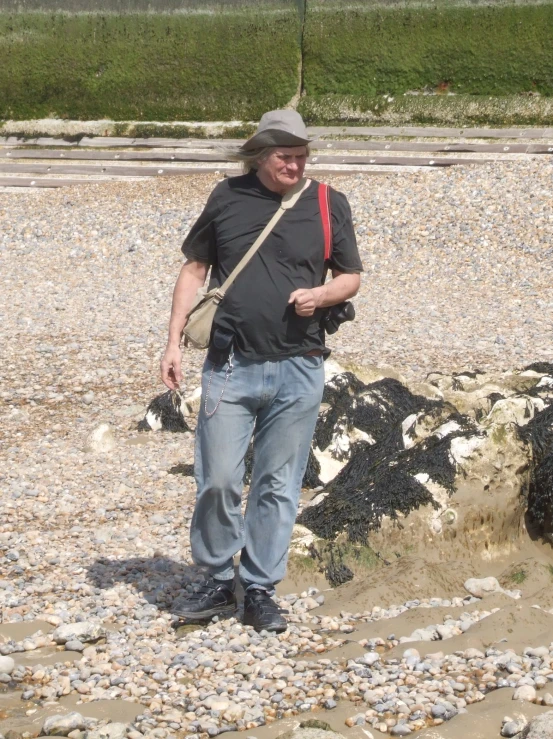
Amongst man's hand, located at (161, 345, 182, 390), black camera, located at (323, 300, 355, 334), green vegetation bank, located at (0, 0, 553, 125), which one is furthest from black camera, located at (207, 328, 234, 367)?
green vegetation bank, located at (0, 0, 553, 125)

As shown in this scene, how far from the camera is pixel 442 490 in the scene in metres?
5.25

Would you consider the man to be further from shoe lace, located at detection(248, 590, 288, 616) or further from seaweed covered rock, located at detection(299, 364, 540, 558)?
seaweed covered rock, located at detection(299, 364, 540, 558)

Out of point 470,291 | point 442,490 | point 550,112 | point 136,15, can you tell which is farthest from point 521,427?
point 136,15

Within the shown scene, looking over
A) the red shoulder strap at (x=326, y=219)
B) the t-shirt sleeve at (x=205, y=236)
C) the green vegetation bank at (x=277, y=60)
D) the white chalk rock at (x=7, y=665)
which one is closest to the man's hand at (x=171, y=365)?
the t-shirt sleeve at (x=205, y=236)

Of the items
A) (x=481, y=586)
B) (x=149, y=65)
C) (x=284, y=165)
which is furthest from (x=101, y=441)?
(x=149, y=65)

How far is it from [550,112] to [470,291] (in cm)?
568

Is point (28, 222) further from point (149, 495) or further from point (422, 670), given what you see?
point (422, 670)

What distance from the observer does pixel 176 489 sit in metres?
6.28

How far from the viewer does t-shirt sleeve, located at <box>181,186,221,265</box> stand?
4.12 meters

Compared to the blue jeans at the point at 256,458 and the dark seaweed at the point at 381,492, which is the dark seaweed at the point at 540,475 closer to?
the dark seaweed at the point at 381,492

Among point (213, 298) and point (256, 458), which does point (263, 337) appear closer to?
point (213, 298)

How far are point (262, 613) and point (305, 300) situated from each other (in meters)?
1.27

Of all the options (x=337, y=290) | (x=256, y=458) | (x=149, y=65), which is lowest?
(x=256, y=458)

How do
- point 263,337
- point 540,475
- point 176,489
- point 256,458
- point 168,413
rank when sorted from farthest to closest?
point 168,413, point 176,489, point 540,475, point 256,458, point 263,337
